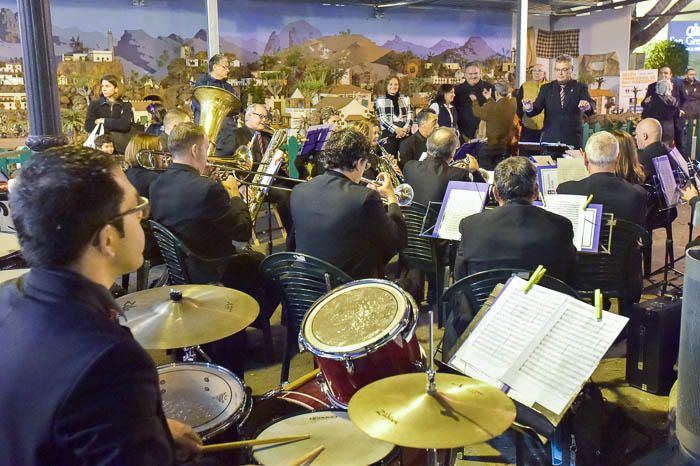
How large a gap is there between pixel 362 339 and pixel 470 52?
12.3m

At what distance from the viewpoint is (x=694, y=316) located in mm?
1930

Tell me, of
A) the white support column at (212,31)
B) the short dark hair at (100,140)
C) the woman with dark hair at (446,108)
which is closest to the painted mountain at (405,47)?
the woman with dark hair at (446,108)

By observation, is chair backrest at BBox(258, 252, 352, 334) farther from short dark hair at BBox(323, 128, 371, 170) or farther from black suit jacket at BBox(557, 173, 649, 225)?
black suit jacket at BBox(557, 173, 649, 225)

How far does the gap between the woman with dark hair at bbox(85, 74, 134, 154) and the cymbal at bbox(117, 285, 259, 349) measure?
5.29 meters

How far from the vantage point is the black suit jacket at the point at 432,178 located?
16.4ft

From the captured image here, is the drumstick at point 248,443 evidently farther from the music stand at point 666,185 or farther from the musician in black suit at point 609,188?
the music stand at point 666,185

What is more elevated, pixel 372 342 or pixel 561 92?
pixel 561 92

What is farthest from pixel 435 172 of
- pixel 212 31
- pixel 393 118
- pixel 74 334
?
pixel 212 31

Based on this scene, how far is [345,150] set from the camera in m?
3.69

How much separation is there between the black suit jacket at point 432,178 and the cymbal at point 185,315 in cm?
246

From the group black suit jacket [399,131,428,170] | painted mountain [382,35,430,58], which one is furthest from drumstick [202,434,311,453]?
painted mountain [382,35,430,58]

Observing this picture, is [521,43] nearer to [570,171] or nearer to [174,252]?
[570,171]

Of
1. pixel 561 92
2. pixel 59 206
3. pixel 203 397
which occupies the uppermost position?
pixel 561 92

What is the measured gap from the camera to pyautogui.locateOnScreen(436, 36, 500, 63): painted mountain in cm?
1338
